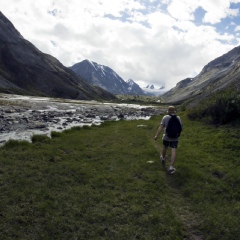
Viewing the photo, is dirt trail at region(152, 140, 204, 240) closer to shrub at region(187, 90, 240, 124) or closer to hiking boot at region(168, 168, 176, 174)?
hiking boot at region(168, 168, 176, 174)

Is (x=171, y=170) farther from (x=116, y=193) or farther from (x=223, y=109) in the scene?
(x=223, y=109)

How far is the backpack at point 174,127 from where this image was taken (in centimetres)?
1794

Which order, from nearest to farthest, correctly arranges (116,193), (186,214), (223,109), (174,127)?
(186,214) < (116,193) < (174,127) < (223,109)

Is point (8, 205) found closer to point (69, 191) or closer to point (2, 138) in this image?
point (69, 191)

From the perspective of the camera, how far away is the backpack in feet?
58.9

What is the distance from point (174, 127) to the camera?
58.8ft

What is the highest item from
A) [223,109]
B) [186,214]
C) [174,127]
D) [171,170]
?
[223,109]

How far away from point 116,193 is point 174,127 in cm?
624

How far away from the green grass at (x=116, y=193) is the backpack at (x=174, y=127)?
7.27 feet

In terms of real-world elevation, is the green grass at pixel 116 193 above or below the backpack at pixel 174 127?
below

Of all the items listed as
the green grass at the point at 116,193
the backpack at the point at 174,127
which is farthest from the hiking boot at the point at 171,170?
the backpack at the point at 174,127

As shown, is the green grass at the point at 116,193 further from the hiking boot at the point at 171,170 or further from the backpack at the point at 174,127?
the backpack at the point at 174,127

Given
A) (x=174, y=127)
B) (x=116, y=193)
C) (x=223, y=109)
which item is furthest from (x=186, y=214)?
(x=223, y=109)

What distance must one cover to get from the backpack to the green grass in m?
2.22
